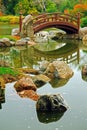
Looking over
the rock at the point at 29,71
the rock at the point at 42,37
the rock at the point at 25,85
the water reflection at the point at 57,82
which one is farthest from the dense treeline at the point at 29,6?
the rock at the point at 25,85

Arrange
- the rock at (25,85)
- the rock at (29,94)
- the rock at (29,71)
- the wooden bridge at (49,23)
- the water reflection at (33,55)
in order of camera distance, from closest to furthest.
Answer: the rock at (29,94), the rock at (25,85), the rock at (29,71), the water reflection at (33,55), the wooden bridge at (49,23)

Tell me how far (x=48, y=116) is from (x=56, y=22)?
2333cm

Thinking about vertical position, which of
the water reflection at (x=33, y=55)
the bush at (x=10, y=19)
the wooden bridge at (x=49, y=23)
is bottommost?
the bush at (x=10, y=19)

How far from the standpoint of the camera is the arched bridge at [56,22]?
33562mm

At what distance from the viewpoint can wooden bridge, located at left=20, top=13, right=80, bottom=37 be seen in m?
32.9

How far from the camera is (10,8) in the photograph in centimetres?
6588

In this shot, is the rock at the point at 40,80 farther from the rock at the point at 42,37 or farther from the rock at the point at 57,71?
the rock at the point at 42,37

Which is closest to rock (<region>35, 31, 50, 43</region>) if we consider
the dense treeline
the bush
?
the bush

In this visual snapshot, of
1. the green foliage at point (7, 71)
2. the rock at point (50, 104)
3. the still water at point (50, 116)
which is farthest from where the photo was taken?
the green foliage at point (7, 71)

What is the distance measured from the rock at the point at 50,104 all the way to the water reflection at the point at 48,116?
165 millimetres

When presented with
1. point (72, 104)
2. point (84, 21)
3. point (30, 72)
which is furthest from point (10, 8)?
point (72, 104)

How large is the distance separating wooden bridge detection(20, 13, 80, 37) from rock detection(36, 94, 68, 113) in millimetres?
20869

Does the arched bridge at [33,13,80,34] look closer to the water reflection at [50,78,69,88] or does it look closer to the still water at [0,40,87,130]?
the still water at [0,40,87,130]

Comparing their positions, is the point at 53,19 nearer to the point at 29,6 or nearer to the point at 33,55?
the point at 33,55
